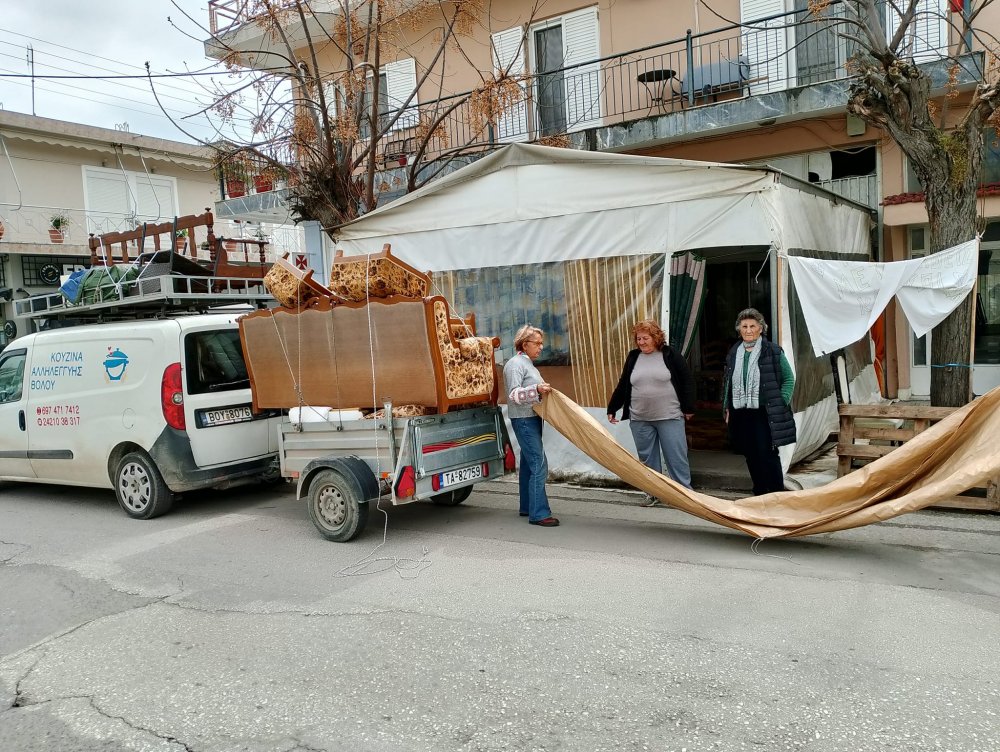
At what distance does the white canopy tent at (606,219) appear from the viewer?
7387 mm

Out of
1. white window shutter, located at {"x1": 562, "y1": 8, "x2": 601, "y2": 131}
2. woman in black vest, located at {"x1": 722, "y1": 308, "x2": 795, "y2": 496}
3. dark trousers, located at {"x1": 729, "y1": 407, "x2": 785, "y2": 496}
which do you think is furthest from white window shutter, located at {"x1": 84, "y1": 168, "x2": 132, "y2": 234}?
dark trousers, located at {"x1": 729, "y1": 407, "x2": 785, "y2": 496}

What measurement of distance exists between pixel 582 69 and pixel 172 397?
31.2 feet

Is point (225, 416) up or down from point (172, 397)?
down

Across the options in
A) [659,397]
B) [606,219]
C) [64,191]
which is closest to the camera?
[659,397]

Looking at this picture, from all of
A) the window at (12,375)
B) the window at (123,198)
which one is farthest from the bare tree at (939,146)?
the window at (123,198)

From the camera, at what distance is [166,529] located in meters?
7.23

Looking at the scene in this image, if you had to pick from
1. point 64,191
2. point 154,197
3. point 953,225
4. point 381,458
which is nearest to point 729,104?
point 953,225

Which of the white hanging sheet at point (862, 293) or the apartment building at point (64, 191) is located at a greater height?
the apartment building at point (64, 191)

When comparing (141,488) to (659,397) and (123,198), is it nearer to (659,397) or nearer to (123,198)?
(659,397)

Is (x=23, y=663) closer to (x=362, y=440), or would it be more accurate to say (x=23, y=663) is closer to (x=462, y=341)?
(x=362, y=440)

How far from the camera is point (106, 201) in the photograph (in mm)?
23359

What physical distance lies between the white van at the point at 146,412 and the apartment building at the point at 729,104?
5.43 meters

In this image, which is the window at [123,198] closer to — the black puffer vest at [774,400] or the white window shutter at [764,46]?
the white window shutter at [764,46]

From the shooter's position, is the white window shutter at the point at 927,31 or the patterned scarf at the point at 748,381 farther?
the white window shutter at the point at 927,31
